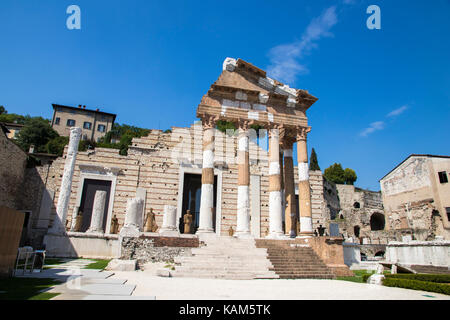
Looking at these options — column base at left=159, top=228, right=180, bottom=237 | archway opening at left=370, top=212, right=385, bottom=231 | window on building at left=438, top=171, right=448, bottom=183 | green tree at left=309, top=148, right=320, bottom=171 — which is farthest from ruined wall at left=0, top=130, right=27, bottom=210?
archway opening at left=370, top=212, right=385, bottom=231

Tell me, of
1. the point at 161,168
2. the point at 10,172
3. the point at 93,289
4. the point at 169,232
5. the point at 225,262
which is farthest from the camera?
the point at 10,172

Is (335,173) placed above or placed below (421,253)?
above

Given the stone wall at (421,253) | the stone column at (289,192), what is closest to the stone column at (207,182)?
the stone column at (289,192)

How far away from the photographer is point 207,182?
16.7 meters

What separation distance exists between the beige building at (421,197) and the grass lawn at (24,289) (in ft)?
123

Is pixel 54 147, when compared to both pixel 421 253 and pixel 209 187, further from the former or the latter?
pixel 421 253

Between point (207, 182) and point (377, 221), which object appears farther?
point (377, 221)

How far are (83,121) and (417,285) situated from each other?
54.5 m

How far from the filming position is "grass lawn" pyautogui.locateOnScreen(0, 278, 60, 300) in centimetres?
532

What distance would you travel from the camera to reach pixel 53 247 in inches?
600

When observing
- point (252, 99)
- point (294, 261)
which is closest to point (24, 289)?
point (294, 261)

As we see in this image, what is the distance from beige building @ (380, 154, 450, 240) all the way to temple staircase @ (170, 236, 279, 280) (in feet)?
93.6

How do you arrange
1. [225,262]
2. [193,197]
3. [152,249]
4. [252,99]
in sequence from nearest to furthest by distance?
[225,262] → [152,249] → [252,99] → [193,197]

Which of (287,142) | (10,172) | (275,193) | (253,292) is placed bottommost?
(253,292)
